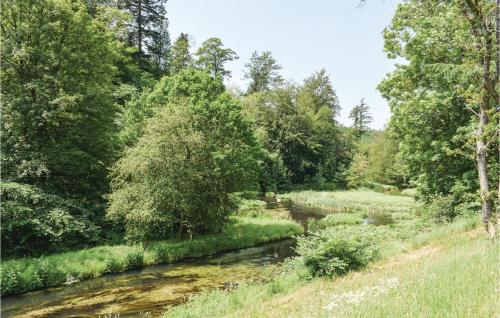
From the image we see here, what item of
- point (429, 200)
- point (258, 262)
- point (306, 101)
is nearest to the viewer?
point (429, 200)

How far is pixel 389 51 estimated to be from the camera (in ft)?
70.9

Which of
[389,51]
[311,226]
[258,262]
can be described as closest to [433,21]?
[389,51]

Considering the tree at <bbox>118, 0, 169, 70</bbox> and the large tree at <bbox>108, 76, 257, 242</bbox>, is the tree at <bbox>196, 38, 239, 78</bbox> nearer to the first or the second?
the tree at <bbox>118, 0, 169, 70</bbox>

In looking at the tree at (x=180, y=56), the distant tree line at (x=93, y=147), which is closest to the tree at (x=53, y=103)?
the distant tree line at (x=93, y=147)

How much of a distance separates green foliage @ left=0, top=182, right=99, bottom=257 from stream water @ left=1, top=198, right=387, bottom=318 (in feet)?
12.8

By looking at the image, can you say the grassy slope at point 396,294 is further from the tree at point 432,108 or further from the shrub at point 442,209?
the tree at point 432,108

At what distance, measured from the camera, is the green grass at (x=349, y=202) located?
46.6m

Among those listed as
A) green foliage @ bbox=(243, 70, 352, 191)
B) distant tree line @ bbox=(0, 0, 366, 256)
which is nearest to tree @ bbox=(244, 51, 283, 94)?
green foliage @ bbox=(243, 70, 352, 191)

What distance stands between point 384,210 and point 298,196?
15.7 m

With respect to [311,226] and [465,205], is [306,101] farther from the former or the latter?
[465,205]

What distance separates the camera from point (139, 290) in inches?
672

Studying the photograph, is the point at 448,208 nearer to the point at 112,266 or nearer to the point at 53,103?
the point at 112,266

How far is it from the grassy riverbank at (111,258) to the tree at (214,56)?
1482 inches

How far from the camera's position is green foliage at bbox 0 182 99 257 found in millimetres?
19250
